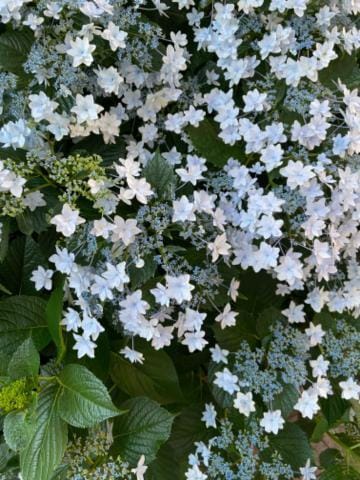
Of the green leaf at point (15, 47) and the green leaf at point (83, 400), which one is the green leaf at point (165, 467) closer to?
the green leaf at point (83, 400)

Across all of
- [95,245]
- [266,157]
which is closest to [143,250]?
[95,245]

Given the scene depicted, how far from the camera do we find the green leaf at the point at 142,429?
68 cm

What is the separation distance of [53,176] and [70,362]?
23 cm

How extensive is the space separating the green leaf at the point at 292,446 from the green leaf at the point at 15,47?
0.59 meters

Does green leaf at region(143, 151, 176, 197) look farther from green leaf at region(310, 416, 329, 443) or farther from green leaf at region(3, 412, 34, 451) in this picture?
green leaf at region(310, 416, 329, 443)

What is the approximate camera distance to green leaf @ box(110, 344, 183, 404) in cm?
71

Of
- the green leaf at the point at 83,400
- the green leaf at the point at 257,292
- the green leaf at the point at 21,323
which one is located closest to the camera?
the green leaf at the point at 83,400

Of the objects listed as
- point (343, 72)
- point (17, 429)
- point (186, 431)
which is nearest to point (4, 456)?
point (17, 429)

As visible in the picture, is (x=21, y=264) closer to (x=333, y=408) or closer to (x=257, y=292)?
(x=257, y=292)

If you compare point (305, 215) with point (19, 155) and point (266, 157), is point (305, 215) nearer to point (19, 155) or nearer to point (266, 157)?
point (266, 157)

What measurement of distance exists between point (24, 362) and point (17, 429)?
0.23 ft

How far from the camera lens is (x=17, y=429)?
0.59m

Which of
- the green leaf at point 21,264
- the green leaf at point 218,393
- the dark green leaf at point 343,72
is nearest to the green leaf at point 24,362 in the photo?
the green leaf at point 21,264

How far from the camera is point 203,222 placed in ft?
2.05
